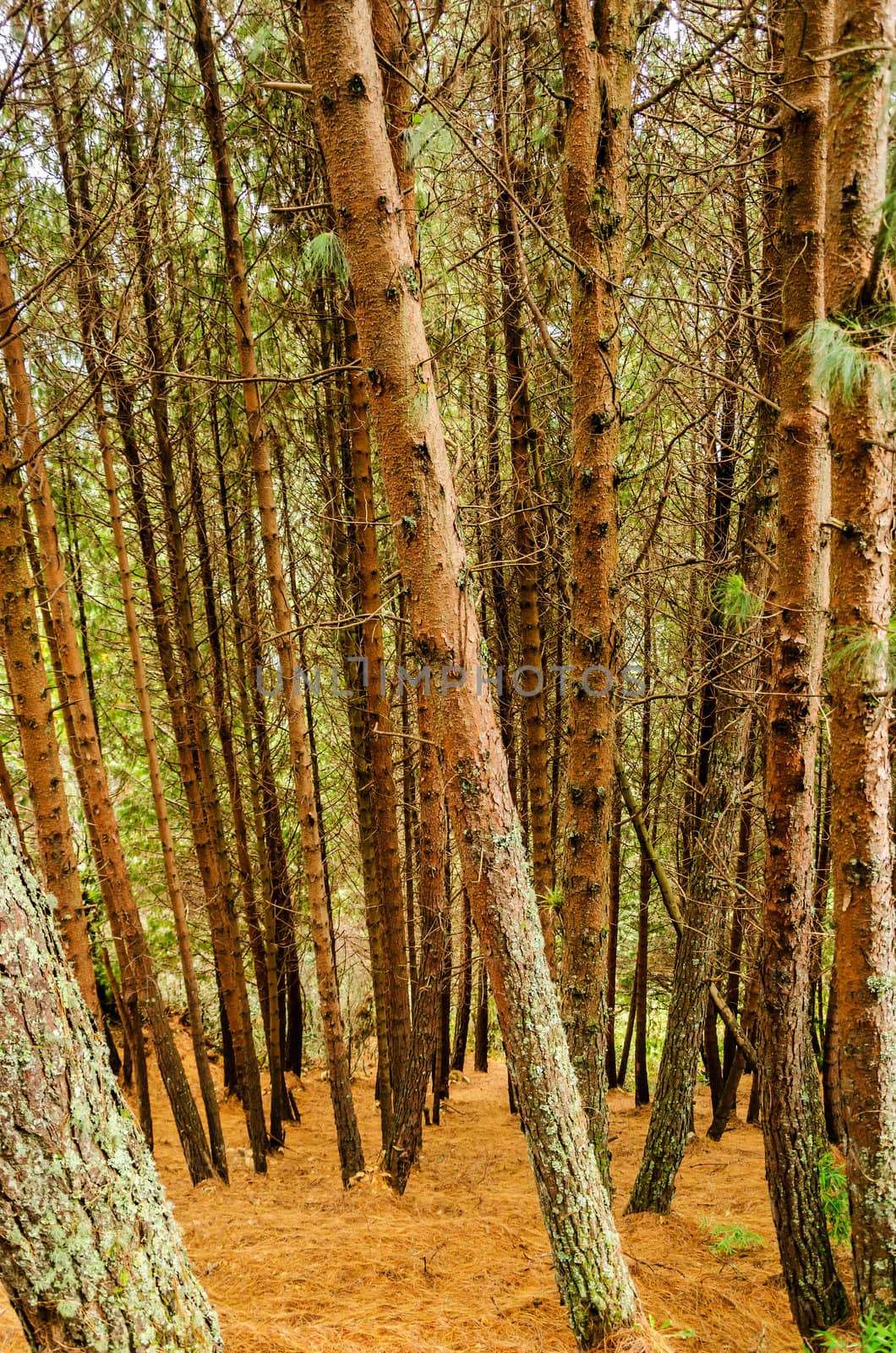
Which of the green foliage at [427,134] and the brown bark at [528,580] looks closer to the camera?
the green foliage at [427,134]

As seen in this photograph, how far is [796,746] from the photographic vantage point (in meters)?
3.59

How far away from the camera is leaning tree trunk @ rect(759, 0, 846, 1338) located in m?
3.46

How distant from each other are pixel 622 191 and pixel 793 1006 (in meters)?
4.11

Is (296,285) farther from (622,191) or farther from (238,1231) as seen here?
(238,1231)

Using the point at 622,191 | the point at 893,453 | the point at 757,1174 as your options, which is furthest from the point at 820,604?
the point at 757,1174

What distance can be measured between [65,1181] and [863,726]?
2.94 meters

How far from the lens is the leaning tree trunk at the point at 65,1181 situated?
1.73 meters

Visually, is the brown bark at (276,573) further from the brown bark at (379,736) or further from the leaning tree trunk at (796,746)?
the leaning tree trunk at (796,746)

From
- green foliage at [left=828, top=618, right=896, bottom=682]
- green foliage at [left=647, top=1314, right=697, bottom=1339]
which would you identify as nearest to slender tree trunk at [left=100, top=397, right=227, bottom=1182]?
green foliage at [left=647, top=1314, right=697, bottom=1339]

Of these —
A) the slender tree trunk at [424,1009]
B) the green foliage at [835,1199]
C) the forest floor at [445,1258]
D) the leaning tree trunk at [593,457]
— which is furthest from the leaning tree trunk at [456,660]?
the slender tree trunk at [424,1009]

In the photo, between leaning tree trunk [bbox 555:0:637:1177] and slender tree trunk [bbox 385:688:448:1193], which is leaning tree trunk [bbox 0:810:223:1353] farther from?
slender tree trunk [bbox 385:688:448:1193]

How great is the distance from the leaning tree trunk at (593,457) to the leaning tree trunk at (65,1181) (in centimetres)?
253

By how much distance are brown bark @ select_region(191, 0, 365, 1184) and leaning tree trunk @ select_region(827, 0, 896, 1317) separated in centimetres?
365

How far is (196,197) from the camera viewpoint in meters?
6.60
